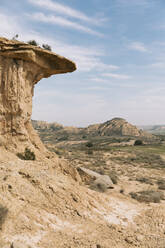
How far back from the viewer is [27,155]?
11469 millimetres

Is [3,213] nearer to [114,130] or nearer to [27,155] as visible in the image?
[27,155]

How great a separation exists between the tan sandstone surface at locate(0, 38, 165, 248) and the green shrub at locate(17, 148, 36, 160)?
0.40 m

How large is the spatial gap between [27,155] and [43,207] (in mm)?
4747

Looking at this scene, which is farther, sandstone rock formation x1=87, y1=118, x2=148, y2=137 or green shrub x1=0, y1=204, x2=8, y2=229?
sandstone rock formation x1=87, y1=118, x2=148, y2=137

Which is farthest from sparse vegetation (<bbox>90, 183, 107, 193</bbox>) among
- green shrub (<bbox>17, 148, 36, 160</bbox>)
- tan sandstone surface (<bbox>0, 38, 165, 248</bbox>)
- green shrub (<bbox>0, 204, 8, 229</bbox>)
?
green shrub (<bbox>0, 204, 8, 229</bbox>)

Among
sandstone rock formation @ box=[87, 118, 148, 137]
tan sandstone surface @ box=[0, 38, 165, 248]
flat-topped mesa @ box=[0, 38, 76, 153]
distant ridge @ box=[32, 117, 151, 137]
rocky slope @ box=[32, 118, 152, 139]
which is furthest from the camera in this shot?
distant ridge @ box=[32, 117, 151, 137]

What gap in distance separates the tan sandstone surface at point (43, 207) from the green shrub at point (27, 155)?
1.31 ft

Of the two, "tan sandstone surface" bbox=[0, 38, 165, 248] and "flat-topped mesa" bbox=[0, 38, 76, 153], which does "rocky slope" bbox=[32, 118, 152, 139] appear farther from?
"tan sandstone surface" bbox=[0, 38, 165, 248]

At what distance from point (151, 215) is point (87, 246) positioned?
13.6 ft

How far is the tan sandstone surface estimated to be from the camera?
6258 mm

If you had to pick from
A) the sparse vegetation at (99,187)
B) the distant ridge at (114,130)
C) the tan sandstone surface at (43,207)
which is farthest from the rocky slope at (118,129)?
the tan sandstone surface at (43,207)

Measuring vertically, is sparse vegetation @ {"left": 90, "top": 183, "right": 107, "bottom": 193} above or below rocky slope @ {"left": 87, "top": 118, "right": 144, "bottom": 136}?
below

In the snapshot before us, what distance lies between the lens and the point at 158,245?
6711mm

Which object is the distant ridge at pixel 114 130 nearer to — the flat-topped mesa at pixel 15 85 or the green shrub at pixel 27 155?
the flat-topped mesa at pixel 15 85
